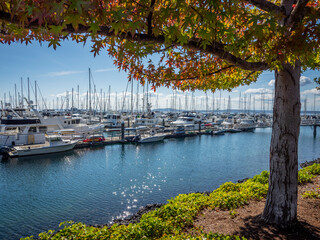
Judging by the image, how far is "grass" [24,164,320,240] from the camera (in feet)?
16.6

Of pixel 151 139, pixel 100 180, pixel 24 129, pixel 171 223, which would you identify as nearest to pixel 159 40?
pixel 171 223

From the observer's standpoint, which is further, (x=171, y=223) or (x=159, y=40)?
(x=171, y=223)

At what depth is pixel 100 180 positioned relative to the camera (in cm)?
1788

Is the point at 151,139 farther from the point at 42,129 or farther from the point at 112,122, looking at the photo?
the point at 112,122

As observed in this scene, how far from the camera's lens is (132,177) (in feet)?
61.4

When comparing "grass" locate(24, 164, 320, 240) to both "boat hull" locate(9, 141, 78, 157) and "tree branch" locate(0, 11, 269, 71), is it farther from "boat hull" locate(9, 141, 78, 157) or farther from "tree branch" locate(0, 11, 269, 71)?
"boat hull" locate(9, 141, 78, 157)

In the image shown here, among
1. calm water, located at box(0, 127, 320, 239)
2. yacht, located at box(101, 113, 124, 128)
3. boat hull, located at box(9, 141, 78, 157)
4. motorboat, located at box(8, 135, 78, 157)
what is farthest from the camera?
yacht, located at box(101, 113, 124, 128)

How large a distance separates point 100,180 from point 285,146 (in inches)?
639

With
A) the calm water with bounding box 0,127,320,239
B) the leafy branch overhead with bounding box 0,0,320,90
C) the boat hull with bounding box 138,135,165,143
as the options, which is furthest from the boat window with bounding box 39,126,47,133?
the leafy branch overhead with bounding box 0,0,320,90

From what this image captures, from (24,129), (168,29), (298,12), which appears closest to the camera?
(168,29)

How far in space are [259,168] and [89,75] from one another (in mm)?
45909

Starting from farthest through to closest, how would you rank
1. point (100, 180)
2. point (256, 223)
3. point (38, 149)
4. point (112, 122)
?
point (112, 122), point (38, 149), point (100, 180), point (256, 223)

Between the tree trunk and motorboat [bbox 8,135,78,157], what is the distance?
27383 millimetres

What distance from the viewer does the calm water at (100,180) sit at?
1187cm
